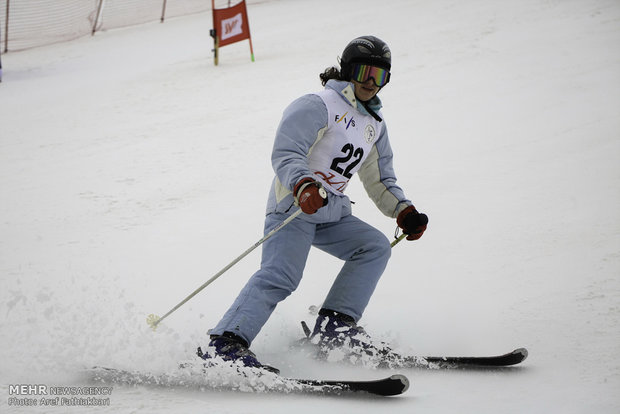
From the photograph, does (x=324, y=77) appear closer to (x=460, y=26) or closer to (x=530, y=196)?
(x=530, y=196)

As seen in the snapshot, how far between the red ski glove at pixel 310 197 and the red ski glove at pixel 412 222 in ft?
2.29

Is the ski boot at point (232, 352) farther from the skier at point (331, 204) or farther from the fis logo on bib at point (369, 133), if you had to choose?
the fis logo on bib at point (369, 133)

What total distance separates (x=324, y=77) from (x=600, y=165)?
3.58 m

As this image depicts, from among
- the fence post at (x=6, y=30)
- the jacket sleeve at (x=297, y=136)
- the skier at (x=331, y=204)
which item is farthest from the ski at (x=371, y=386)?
the fence post at (x=6, y=30)

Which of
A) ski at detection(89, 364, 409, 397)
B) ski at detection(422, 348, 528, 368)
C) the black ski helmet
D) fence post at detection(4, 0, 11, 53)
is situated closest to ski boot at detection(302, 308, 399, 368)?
ski at detection(422, 348, 528, 368)

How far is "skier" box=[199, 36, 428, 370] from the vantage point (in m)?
2.62

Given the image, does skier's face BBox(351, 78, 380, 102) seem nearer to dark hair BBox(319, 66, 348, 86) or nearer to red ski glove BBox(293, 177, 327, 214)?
dark hair BBox(319, 66, 348, 86)

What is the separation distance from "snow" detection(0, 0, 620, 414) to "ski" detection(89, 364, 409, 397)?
0.15 feet

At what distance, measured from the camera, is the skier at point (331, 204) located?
103 inches

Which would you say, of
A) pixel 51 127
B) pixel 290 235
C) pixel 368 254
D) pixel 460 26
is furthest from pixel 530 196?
pixel 460 26

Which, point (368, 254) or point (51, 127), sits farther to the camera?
point (51, 127)

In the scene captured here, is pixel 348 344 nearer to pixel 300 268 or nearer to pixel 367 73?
pixel 300 268

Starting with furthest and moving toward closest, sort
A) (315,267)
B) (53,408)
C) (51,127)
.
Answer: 1. (51,127)
2. (315,267)
3. (53,408)

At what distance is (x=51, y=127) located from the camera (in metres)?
7.20
